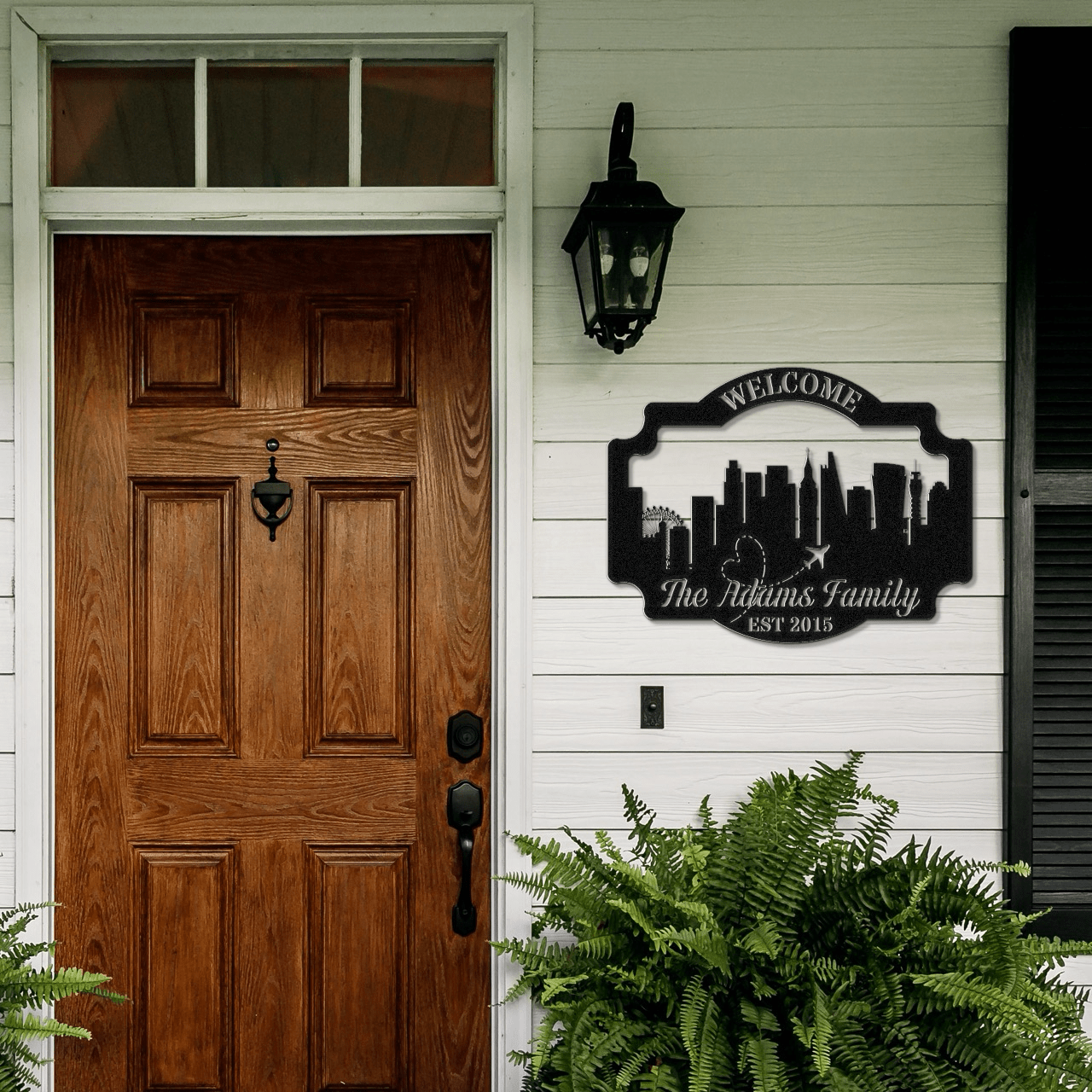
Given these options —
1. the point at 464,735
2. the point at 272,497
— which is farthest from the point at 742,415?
the point at 272,497

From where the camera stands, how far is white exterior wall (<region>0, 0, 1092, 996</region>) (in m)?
2.00

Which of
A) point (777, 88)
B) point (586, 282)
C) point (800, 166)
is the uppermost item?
point (777, 88)

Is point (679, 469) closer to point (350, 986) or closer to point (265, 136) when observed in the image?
point (265, 136)

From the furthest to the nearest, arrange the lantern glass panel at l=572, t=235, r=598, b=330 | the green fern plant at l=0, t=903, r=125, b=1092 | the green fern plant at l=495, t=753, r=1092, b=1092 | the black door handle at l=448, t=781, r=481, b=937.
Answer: the black door handle at l=448, t=781, r=481, b=937 < the lantern glass panel at l=572, t=235, r=598, b=330 < the green fern plant at l=0, t=903, r=125, b=1092 < the green fern plant at l=495, t=753, r=1092, b=1092

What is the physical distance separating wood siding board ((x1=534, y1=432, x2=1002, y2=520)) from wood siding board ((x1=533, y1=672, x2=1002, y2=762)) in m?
0.36

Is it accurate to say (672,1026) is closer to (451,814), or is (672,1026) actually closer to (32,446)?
(451,814)

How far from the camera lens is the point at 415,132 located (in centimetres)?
204

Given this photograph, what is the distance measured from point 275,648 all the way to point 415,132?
1.13m

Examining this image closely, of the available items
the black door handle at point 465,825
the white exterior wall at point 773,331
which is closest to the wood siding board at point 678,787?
the white exterior wall at point 773,331

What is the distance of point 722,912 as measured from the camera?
1685 mm

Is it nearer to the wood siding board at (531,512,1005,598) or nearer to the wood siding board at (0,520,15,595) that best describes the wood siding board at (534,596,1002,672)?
the wood siding board at (531,512,1005,598)

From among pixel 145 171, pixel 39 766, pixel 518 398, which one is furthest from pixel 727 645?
pixel 145 171

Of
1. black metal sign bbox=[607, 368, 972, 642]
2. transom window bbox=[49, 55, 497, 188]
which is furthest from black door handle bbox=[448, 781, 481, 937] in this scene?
transom window bbox=[49, 55, 497, 188]

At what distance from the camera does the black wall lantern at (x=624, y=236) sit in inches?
70.8
